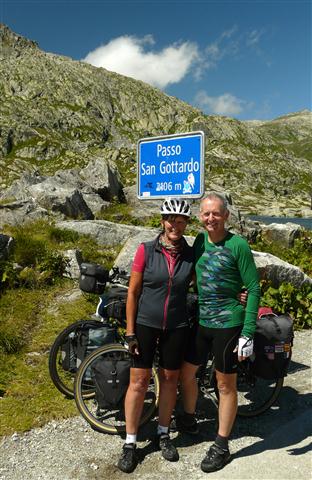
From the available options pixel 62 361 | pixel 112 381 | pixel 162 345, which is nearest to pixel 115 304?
pixel 112 381

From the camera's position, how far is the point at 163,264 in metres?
4.93

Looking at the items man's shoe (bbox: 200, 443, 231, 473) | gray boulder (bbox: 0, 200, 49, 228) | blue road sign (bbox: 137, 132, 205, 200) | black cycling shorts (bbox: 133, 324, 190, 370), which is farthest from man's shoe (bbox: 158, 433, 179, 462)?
gray boulder (bbox: 0, 200, 49, 228)

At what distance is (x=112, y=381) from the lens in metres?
5.41

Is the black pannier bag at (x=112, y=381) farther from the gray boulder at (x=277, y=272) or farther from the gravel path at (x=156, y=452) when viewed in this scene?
the gray boulder at (x=277, y=272)

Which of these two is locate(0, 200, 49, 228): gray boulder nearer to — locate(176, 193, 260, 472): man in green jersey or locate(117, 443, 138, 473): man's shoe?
locate(117, 443, 138, 473): man's shoe

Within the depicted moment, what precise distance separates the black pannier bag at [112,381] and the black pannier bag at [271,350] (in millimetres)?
1772

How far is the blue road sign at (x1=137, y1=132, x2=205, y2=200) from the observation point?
6.72 meters

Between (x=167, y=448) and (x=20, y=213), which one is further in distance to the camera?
(x=20, y=213)

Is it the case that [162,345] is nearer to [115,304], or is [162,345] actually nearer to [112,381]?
[112,381]

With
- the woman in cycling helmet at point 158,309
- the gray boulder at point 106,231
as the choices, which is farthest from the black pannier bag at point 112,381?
the gray boulder at point 106,231

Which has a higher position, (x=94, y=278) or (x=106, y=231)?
(x=106, y=231)

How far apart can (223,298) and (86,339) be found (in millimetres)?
2358

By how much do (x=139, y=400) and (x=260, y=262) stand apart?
5.57m

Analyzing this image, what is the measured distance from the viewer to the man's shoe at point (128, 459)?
489 cm
